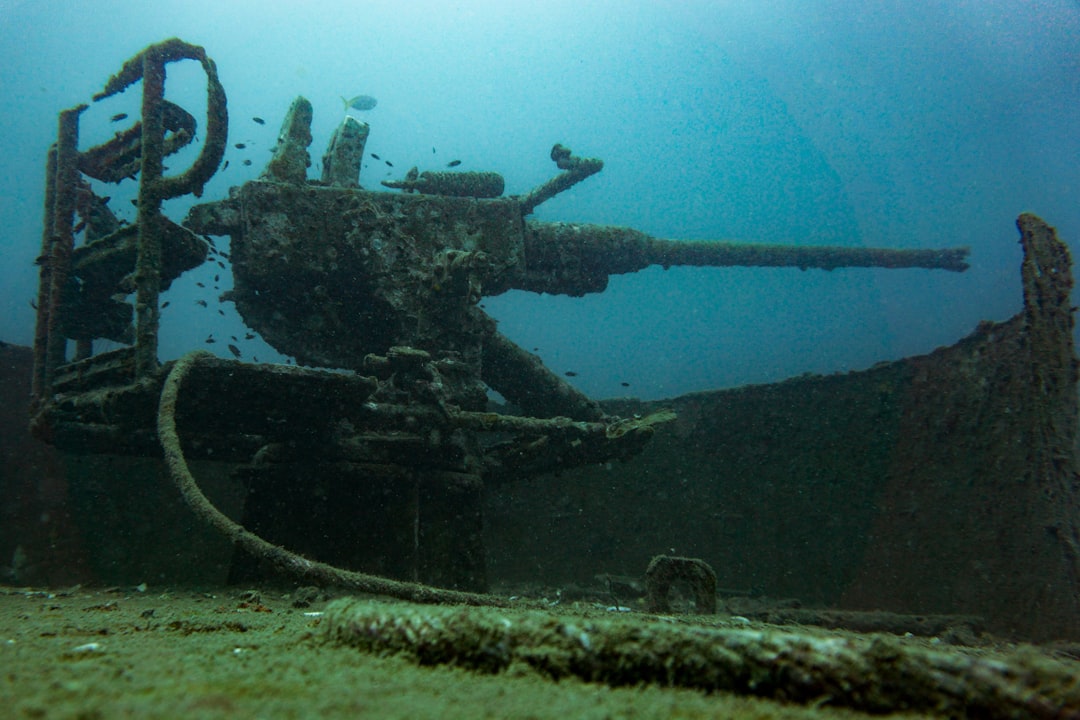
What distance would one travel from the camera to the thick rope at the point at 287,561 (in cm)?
248

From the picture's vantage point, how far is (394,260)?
538 centimetres

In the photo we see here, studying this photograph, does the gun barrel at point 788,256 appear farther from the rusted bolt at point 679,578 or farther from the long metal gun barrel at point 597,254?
the rusted bolt at point 679,578

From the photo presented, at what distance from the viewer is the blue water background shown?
80125 millimetres

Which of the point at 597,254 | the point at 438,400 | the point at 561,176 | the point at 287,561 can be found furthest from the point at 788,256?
the point at 287,561

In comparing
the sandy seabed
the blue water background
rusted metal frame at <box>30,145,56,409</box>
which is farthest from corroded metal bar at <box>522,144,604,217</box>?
the blue water background

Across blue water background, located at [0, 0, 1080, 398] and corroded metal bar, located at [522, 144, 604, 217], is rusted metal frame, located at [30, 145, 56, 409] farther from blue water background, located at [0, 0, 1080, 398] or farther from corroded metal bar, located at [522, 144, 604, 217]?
blue water background, located at [0, 0, 1080, 398]

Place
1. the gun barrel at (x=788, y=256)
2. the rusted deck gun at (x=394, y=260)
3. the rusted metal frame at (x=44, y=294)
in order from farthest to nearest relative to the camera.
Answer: the gun barrel at (x=788, y=256), the rusted deck gun at (x=394, y=260), the rusted metal frame at (x=44, y=294)

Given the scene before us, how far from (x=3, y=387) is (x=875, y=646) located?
870 centimetres

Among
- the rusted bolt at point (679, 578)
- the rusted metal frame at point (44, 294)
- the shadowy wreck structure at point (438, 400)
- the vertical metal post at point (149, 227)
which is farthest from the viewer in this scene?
the rusted metal frame at point (44, 294)

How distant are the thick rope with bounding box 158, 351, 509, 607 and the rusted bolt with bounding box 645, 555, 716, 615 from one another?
1.01 metres

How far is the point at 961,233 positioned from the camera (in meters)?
99.2

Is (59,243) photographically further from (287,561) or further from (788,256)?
(788,256)

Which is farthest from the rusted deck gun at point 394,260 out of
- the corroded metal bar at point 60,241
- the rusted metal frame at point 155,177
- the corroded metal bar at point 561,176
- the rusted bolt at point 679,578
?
the rusted bolt at point 679,578

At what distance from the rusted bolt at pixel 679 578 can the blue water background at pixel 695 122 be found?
223 feet
